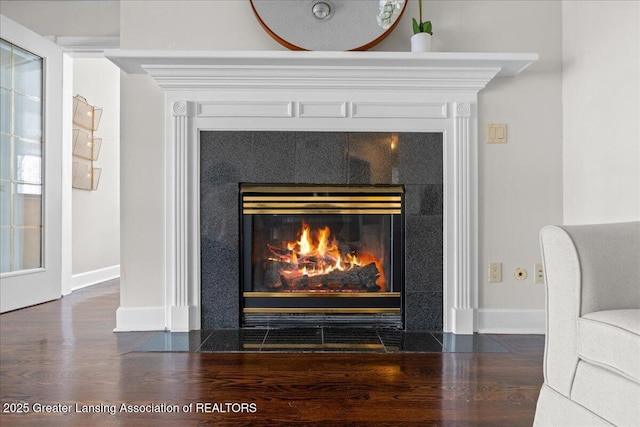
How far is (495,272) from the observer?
249 cm

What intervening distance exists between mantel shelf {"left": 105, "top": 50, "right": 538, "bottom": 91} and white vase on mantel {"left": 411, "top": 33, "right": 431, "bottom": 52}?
101 millimetres

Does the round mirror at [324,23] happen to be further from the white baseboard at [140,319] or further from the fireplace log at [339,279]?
the white baseboard at [140,319]

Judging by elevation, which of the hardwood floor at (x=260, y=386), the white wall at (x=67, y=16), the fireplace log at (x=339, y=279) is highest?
the white wall at (x=67, y=16)

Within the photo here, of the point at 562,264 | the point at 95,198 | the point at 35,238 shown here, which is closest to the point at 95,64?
the point at 95,198

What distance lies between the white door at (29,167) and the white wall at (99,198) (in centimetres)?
89

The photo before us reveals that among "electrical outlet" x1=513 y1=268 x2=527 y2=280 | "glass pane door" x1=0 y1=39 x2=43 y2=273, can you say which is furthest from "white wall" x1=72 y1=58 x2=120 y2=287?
"electrical outlet" x1=513 y1=268 x2=527 y2=280

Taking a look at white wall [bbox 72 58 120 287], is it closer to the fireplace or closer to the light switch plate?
the fireplace

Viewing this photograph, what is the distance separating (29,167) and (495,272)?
334cm

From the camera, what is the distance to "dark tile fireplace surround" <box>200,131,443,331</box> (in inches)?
96.7

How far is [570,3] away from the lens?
244 cm

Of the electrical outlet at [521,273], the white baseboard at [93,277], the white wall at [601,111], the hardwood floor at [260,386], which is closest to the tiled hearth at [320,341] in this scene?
the hardwood floor at [260,386]

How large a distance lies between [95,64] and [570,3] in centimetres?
453

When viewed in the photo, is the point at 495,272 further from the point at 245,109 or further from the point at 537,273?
the point at 245,109

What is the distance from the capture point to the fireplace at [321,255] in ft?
8.21
